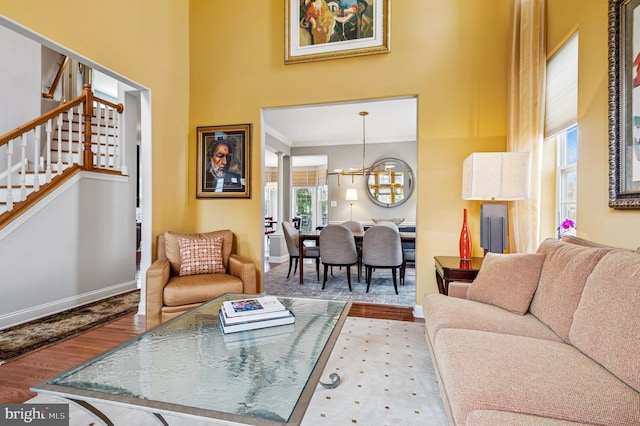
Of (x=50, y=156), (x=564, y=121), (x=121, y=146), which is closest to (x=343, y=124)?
(x=121, y=146)

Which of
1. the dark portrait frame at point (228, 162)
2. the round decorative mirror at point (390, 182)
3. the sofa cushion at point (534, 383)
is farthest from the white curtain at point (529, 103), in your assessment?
the round decorative mirror at point (390, 182)

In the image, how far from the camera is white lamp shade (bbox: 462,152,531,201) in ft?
7.72

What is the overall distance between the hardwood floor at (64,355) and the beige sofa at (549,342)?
4.57 ft

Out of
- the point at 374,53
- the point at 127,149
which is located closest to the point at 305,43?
the point at 374,53

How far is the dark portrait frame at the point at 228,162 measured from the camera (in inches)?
143

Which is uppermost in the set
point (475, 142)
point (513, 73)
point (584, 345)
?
point (513, 73)

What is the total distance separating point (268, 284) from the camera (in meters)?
4.56

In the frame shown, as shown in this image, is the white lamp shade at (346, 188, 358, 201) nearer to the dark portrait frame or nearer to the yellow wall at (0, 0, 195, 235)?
the dark portrait frame

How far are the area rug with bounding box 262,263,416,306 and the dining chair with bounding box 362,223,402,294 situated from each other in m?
0.25

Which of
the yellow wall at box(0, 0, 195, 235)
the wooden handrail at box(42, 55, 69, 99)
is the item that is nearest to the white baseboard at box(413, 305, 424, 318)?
the yellow wall at box(0, 0, 195, 235)

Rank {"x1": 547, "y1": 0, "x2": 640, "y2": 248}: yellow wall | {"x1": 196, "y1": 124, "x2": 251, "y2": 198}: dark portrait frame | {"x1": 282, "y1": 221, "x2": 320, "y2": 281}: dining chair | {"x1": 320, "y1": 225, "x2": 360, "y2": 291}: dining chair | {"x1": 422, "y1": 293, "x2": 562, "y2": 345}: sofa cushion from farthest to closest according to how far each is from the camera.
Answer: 1. {"x1": 282, "y1": 221, "x2": 320, "y2": 281}: dining chair
2. {"x1": 320, "y1": 225, "x2": 360, "y2": 291}: dining chair
3. {"x1": 196, "y1": 124, "x2": 251, "y2": 198}: dark portrait frame
4. {"x1": 547, "y1": 0, "x2": 640, "y2": 248}: yellow wall
5. {"x1": 422, "y1": 293, "x2": 562, "y2": 345}: sofa cushion

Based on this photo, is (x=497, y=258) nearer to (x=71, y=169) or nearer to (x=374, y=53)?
(x=374, y=53)

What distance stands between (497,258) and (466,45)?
2.24 m

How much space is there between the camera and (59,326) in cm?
283
